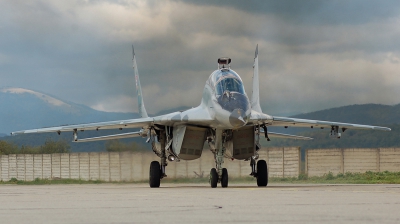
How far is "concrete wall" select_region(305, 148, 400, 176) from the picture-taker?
28.2 metres

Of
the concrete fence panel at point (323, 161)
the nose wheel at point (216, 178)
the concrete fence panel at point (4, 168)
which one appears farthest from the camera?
the concrete fence panel at point (4, 168)

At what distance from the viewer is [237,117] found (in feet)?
54.5

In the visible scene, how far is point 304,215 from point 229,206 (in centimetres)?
172

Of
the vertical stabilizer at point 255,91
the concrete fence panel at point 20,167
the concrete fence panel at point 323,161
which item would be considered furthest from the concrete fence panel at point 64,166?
the vertical stabilizer at point 255,91

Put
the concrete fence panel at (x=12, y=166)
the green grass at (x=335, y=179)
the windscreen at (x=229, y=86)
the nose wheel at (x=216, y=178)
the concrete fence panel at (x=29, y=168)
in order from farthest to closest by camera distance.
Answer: the concrete fence panel at (x=12, y=166), the concrete fence panel at (x=29, y=168), the green grass at (x=335, y=179), the nose wheel at (x=216, y=178), the windscreen at (x=229, y=86)

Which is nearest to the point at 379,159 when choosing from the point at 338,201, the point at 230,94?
the point at 230,94

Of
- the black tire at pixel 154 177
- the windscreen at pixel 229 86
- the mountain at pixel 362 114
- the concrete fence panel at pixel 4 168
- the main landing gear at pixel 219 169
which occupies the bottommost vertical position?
the concrete fence panel at pixel 4 168

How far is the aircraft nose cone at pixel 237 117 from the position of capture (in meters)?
16.6

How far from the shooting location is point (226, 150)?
1973 cm

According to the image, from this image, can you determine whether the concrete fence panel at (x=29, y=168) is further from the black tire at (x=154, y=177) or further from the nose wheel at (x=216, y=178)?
the nose wheel at (x=216, y=178)

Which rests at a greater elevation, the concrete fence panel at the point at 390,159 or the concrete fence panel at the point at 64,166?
the concrete fence panel at the point at 390,159

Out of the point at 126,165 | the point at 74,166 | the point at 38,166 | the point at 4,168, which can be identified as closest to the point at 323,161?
the point at 126,165

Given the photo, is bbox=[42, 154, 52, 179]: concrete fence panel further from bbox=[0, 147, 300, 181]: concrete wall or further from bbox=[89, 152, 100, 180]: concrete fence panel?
bbox=[89, 152, 100, 180]: concrete fence panel

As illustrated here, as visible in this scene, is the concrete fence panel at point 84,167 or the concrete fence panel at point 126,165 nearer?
the concrete fence panel at point 126,165
